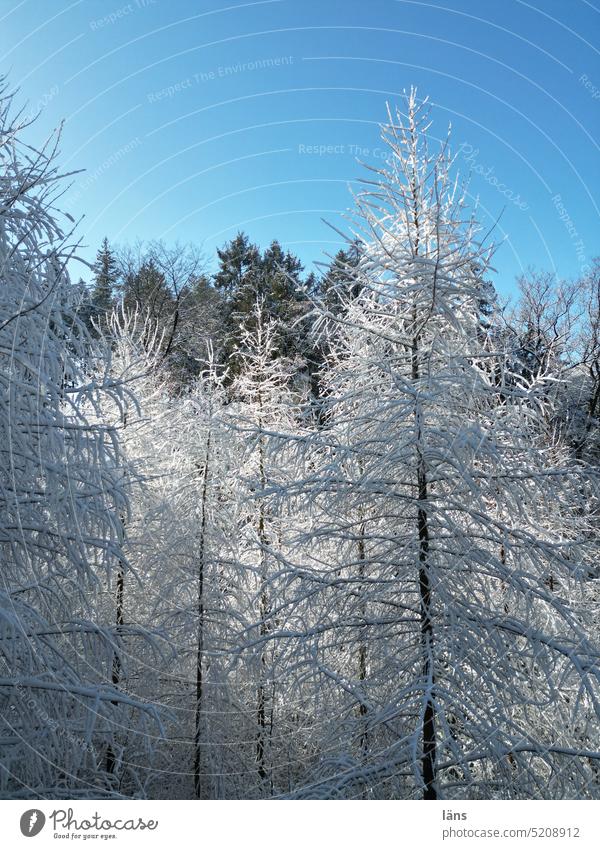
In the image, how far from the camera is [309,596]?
3852 mm

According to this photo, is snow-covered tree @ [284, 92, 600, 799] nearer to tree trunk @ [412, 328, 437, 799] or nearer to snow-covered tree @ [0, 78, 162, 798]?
tree trunk @ [412, 328, 437, 799]

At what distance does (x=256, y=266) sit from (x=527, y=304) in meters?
4.50

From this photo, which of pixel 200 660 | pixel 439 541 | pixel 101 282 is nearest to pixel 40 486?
pixel 101 282

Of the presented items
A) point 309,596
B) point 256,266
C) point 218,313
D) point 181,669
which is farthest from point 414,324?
point 218,313

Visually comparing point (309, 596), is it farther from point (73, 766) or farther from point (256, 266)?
point (256, 266)

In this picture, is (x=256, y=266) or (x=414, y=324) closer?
(x=414, y=324)

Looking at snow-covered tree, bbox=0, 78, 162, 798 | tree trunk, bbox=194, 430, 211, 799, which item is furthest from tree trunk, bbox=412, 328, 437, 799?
tree trunk, bbox=194, 430, 211, 799
